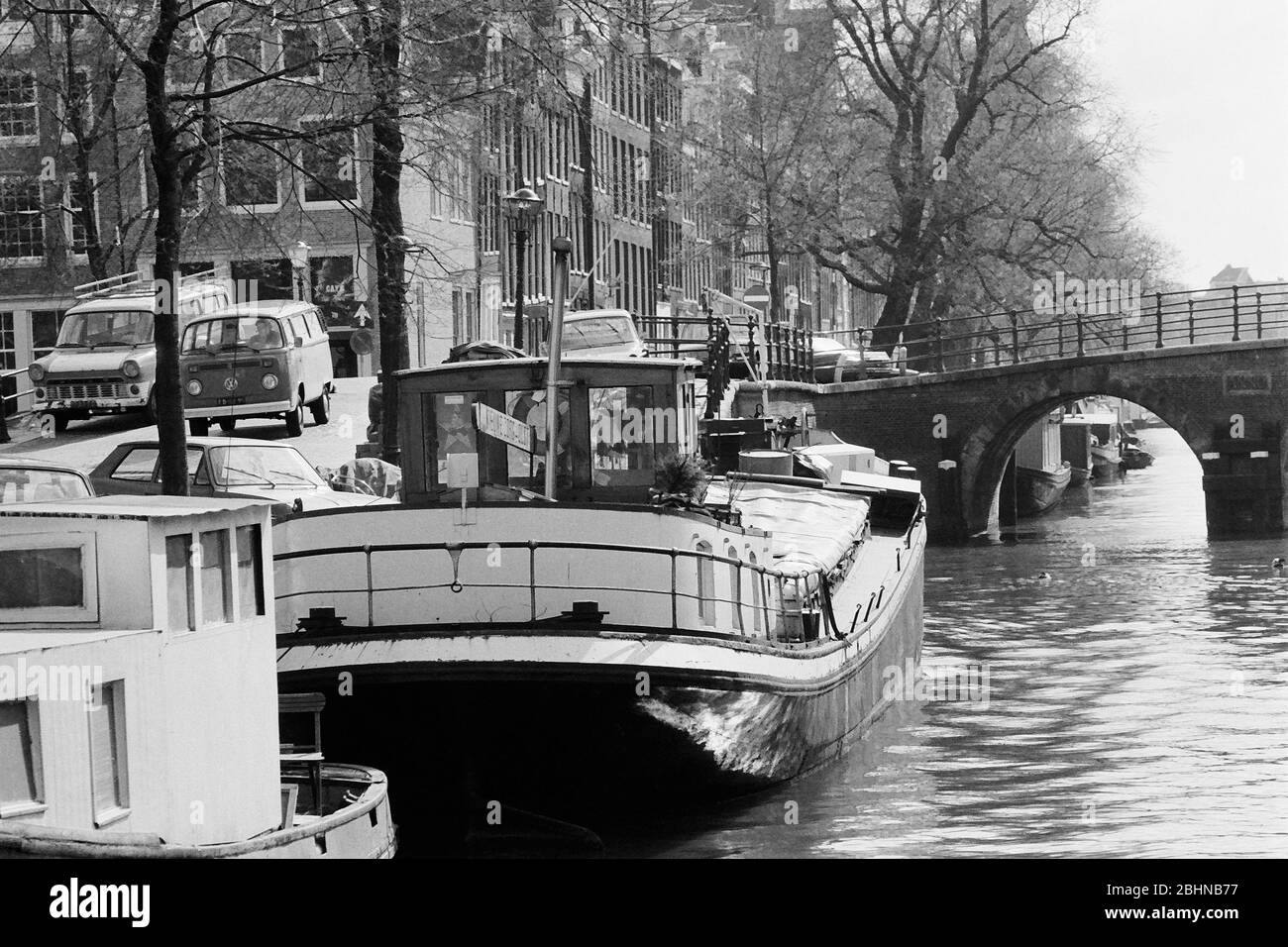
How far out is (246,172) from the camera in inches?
651

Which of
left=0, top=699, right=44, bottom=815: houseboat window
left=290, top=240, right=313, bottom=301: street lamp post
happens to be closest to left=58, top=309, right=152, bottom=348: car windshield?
left=290, top=240, right=313, bottom=301: street lamp post

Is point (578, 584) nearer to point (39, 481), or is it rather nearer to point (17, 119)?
point (39, 481)

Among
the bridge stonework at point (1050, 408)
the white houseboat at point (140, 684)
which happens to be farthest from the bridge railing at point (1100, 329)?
the white houseboat at point (140, 684)

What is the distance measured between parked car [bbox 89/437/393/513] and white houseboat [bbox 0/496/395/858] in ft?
32.8

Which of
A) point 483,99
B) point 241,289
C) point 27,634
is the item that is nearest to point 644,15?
point 483,99

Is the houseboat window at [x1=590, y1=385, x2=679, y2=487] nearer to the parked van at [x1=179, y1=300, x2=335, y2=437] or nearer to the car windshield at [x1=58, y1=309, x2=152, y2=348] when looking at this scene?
the parked van at [x1=179, y1=300, x2=335, y2=437]

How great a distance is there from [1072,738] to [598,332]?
46.9ft

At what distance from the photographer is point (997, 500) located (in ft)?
156

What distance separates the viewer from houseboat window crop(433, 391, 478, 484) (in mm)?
13125

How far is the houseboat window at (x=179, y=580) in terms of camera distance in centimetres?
757

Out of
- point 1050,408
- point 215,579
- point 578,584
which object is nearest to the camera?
point 215,579

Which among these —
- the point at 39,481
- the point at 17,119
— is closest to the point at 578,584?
the point at 39,481
